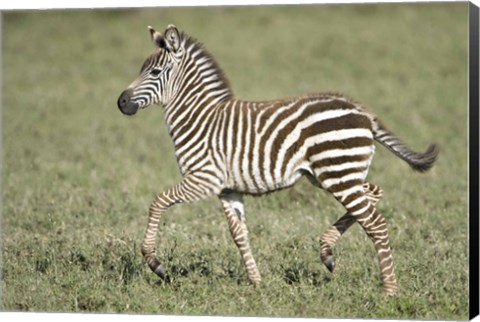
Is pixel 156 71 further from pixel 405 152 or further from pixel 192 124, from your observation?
pixel 405 152

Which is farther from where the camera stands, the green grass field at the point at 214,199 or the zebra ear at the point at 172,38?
the green grass field at the point at 214,199

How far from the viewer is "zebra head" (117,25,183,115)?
24.6 ft

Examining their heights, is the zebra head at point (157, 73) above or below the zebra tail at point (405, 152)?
above

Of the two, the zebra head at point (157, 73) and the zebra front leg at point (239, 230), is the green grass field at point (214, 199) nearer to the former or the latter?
the zebra front leg at point (239, 230)

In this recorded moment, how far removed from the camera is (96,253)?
8.39m

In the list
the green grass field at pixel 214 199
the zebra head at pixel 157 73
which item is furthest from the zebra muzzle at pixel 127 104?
the green grass field at pixel 214 199

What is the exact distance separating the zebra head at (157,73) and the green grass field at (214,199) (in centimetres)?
153

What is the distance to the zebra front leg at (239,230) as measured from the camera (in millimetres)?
7508

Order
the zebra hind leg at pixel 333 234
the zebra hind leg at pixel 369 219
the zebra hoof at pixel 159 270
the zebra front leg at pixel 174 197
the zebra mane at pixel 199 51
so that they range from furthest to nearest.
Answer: the zebra mane at pixel 199 51, the zebra hind leg at pixel 333 234, the zebra hoof at pixel 159 270, the zebra front leg at pixel 174 197, the zebra hind leg at pixel 369 219

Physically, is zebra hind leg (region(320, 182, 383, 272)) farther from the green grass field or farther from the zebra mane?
the zebra mane

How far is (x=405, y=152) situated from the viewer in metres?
7.38

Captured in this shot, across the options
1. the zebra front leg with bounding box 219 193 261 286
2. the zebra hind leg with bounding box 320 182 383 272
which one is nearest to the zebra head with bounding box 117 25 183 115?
the zebra front leg with bounding box 219 193 261 286

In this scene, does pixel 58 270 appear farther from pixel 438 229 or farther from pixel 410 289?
pixel 438 229

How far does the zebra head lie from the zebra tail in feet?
6.03
